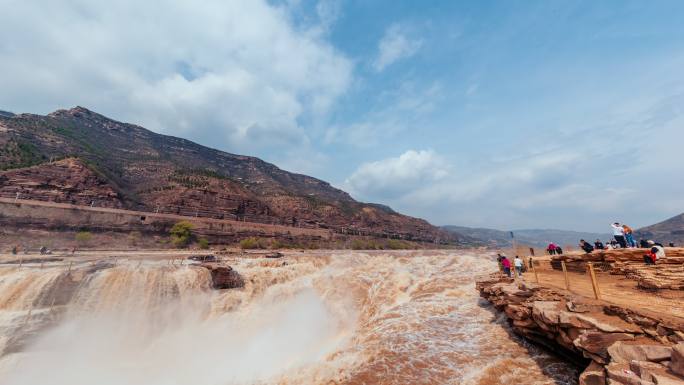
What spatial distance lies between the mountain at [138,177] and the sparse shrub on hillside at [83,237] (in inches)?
481

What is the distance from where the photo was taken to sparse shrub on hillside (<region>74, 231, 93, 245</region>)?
133 feet

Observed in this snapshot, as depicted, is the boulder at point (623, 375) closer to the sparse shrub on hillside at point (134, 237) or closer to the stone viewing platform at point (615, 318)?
the stone viewing platform at point (615, 318)

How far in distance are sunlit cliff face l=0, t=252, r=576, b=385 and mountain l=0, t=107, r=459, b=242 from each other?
45.1 metres

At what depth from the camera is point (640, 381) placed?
15.0 ft

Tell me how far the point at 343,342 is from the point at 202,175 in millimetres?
82771

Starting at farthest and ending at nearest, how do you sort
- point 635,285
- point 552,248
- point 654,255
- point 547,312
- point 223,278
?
point 552,248, point 223,278, point 654,255, point 635,285, point 547,312

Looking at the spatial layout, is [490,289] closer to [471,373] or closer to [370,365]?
[471,373]

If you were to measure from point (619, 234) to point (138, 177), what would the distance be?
98543 millimetres

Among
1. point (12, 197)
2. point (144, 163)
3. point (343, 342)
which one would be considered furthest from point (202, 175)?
point (343, 342)

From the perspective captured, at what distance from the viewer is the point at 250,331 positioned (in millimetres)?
17812

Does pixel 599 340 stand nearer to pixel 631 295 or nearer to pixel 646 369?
pixel 646 369

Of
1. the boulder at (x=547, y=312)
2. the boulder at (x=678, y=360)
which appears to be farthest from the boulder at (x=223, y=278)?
the boulder at (x=678, y=360)

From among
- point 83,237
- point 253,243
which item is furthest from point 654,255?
point 83,237

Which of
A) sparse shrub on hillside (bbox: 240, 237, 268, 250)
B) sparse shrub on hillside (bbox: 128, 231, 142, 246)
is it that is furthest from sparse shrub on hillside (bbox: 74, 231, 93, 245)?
sparse shrub on hillside (bbox: 240, 237, 268, 250)
